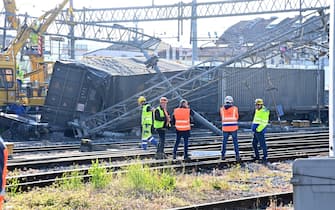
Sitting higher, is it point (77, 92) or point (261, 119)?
point (77, 92)

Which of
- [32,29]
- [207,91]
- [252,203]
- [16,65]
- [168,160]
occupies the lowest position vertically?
[252,203]

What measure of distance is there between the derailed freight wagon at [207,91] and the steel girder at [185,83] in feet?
2.04

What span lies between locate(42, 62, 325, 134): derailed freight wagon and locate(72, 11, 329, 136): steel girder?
2.04ft

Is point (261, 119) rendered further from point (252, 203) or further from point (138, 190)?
point (252, 203)

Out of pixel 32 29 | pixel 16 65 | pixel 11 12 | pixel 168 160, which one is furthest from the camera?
pixel 11 12

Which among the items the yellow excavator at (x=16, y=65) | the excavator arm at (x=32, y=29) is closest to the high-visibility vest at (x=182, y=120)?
the yellow excavator at (x=16, y=65)

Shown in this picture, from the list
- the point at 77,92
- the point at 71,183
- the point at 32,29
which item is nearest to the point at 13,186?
the point at 71,183

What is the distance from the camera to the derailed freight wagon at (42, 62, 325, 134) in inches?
1093

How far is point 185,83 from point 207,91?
18.3 feet

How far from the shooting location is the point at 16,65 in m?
30.8

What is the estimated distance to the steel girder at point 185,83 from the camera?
26.5 metres

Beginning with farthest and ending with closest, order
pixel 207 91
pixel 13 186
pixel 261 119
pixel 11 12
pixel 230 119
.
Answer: pixel 11 12, pixel 207 91, pixel 230 119, pixel 261 119, pixel 13 186

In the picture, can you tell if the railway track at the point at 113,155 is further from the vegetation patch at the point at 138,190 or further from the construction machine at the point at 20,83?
the construction machine at the point at 20,83

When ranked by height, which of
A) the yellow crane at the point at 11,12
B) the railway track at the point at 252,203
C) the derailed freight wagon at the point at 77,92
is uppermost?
the yellow crane at the point at 11,12
